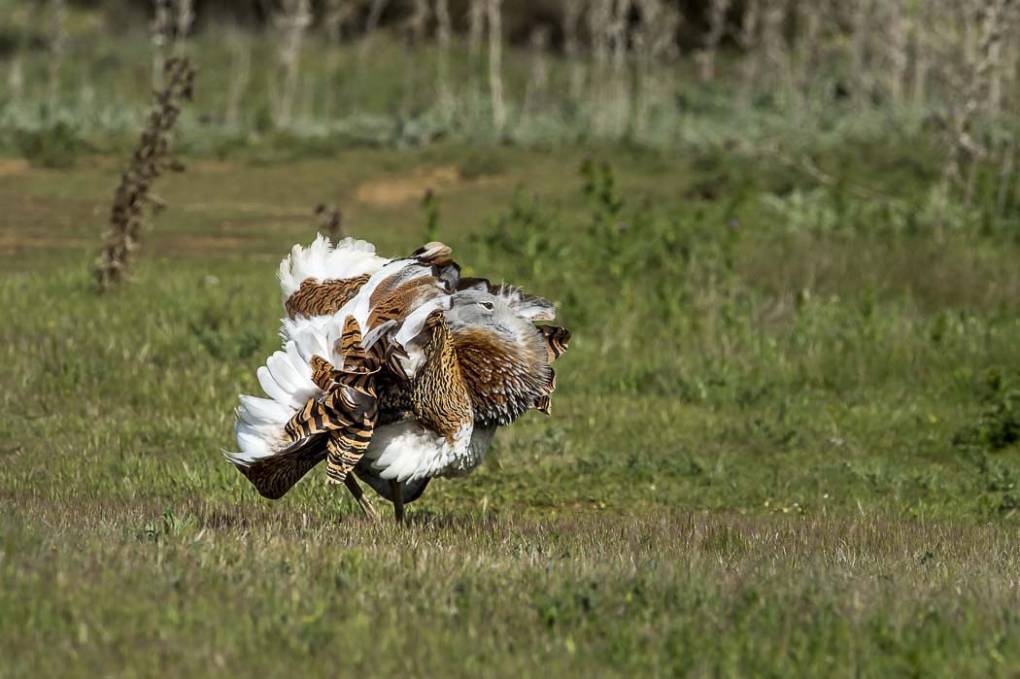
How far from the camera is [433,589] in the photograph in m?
6.16

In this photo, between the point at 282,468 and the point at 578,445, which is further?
the point at 578,445

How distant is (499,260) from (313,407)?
1055 centimetres

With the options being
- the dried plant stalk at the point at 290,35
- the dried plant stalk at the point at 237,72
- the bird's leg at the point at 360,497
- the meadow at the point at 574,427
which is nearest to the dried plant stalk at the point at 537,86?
the meadow at the point at 574,427

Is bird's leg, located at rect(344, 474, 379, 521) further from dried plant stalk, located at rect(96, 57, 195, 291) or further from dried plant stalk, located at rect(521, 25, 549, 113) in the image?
dried plant stalk, located at rect(521, 25, 549, 113)

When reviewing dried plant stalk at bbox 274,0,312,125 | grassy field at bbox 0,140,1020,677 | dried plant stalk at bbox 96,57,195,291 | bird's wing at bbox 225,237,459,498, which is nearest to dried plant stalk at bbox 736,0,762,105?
grassy field at bbox 0,140,1020,677

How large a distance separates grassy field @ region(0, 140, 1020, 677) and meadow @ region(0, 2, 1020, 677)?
0.10ft

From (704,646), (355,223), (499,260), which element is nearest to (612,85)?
(355,223)

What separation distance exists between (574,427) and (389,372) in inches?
198

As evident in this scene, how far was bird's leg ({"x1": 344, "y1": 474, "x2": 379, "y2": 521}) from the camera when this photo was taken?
26.6 ft

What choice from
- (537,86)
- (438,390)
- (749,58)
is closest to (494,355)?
(438,390)

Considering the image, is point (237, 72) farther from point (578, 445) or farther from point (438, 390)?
point (438, 390)

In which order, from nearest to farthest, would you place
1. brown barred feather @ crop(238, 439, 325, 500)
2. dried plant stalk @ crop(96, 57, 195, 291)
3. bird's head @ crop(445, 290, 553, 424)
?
brown barred feather @ crop(238, 439, 325, 500), bird's head @ crop(445, 290, 553, 424), dried plant stalk @ crop(96, 57, 195, 291)

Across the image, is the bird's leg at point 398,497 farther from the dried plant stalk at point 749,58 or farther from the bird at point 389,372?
the dried plant stalk at point 749,58

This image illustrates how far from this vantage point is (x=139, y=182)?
15234 millimetres
